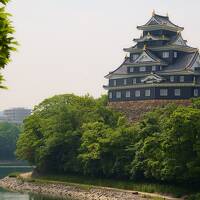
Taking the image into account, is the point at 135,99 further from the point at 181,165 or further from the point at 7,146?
the point at 7,146

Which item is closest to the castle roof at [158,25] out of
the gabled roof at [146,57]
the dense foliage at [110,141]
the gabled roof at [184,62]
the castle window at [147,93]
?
the gabled roof at [146,57]

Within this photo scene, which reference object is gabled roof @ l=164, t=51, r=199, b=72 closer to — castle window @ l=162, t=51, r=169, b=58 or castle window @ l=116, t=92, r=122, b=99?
castle window @ l=162, t=51, r=169, b=58

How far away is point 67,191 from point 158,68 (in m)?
26.7

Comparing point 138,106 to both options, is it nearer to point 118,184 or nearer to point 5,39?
point 118,184

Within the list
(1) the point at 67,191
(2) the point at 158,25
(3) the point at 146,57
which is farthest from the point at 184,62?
(1) the point at 67,191

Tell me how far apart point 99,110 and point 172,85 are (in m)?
12.2

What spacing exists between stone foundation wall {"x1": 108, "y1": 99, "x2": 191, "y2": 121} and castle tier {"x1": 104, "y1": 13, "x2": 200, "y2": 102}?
86cm

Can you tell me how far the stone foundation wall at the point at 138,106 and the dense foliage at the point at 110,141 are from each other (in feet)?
18.5

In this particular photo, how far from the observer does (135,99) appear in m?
80.4

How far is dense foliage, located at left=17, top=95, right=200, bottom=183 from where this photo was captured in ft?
162

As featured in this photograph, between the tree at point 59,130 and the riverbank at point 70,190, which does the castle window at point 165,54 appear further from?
the riverbank at point 70,190

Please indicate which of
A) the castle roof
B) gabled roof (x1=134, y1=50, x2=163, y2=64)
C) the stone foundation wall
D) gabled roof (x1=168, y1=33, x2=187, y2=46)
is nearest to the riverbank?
the stone foundation wall

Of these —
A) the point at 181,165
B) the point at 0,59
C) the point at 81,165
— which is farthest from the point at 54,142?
the point at 0,59

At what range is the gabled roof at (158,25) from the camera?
82.0 meters
